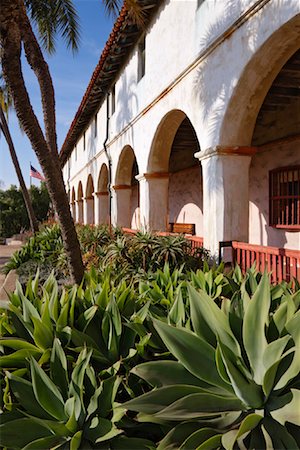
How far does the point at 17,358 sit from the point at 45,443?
0.72 metres

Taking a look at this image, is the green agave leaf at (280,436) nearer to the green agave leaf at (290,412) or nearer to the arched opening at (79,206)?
the green agave leaf at (290,412)

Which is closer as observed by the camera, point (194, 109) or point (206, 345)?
point (206, 345)

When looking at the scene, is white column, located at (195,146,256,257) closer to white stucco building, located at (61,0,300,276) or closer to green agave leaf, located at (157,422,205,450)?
white stucco building, located at (61,0,300,276)

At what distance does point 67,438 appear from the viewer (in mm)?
1711

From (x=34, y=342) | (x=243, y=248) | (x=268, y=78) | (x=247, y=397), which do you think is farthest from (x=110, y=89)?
(x=247, y=397)

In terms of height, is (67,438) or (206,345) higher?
(206,345)

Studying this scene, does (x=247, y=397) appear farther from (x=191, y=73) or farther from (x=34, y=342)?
(x=191, y=73)

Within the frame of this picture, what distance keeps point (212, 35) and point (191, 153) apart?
21.5ft

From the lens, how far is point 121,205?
13.3 m

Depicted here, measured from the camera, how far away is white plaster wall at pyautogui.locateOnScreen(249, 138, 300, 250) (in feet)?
25.9

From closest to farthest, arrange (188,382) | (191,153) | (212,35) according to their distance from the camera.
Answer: (188,382)
(212,35)
(191,153)

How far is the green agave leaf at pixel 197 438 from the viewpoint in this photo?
1.54m

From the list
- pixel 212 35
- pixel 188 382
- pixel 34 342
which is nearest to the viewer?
pixel 188 382

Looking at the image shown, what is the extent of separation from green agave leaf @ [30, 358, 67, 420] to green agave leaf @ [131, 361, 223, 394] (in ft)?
1.40
